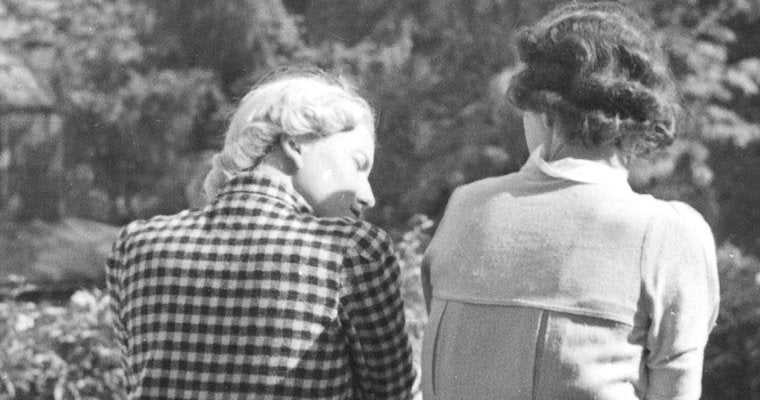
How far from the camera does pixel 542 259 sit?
5.85 ft

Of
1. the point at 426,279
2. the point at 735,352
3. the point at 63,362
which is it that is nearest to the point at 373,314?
the point at 426,279

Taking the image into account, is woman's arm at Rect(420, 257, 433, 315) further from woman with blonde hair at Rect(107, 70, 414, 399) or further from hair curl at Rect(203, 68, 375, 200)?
hair curl at Rect(203, 68, 375, 200)

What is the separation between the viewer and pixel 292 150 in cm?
198

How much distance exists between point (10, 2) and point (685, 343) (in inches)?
202

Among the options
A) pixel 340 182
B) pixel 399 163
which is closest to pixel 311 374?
pixel 340 182

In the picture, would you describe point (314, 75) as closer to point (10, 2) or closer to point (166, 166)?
point (166, 166)

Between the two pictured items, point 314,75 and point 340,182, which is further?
point 314,75

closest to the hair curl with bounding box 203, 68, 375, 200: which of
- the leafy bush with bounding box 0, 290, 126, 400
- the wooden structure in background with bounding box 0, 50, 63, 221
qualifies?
the leafy bush with bounding box 0, 290, 126, 400

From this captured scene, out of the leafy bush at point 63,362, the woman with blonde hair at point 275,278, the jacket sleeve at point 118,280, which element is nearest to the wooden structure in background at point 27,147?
the leafy bush at point 63,362

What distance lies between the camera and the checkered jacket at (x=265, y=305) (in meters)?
1.89

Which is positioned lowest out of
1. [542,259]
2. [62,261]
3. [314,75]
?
[62,261]

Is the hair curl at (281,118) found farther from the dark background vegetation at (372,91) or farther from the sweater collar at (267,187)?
the dark background vegetation at (372,91)

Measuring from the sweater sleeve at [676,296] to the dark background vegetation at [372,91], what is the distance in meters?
3.43

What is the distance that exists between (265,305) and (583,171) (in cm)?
54
